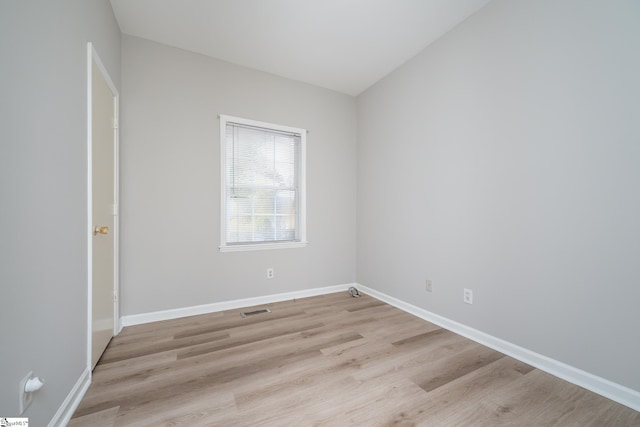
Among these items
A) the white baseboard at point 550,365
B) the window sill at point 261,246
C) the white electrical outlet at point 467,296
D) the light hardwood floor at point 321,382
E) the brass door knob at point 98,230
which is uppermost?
the brass door knob at point 98,230

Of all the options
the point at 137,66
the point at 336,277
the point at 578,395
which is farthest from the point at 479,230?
the point at 137,66

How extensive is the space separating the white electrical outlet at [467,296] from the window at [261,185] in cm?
190

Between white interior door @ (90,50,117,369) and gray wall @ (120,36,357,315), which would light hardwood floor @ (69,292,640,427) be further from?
gray wall @ (120,36,357,315)

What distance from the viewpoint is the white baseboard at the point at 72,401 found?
1239 millimetres

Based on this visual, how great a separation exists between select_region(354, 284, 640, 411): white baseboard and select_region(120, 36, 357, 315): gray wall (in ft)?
5.54

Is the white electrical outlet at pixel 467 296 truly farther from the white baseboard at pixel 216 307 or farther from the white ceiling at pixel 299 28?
the white ceiling at pixel 299 28

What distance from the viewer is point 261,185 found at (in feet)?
10.4

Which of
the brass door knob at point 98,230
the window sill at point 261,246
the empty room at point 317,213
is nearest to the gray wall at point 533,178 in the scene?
the empty room at point 317,213

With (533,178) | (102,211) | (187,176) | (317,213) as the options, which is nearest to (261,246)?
(317,213)

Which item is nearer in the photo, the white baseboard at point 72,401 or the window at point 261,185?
the white baseboard at point 72,401

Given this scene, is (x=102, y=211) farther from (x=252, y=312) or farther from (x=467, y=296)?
(x=467, y=296)

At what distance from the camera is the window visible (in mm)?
2953

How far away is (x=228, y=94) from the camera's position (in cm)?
292

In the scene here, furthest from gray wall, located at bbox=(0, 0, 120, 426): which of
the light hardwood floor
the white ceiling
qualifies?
the white ceiling
